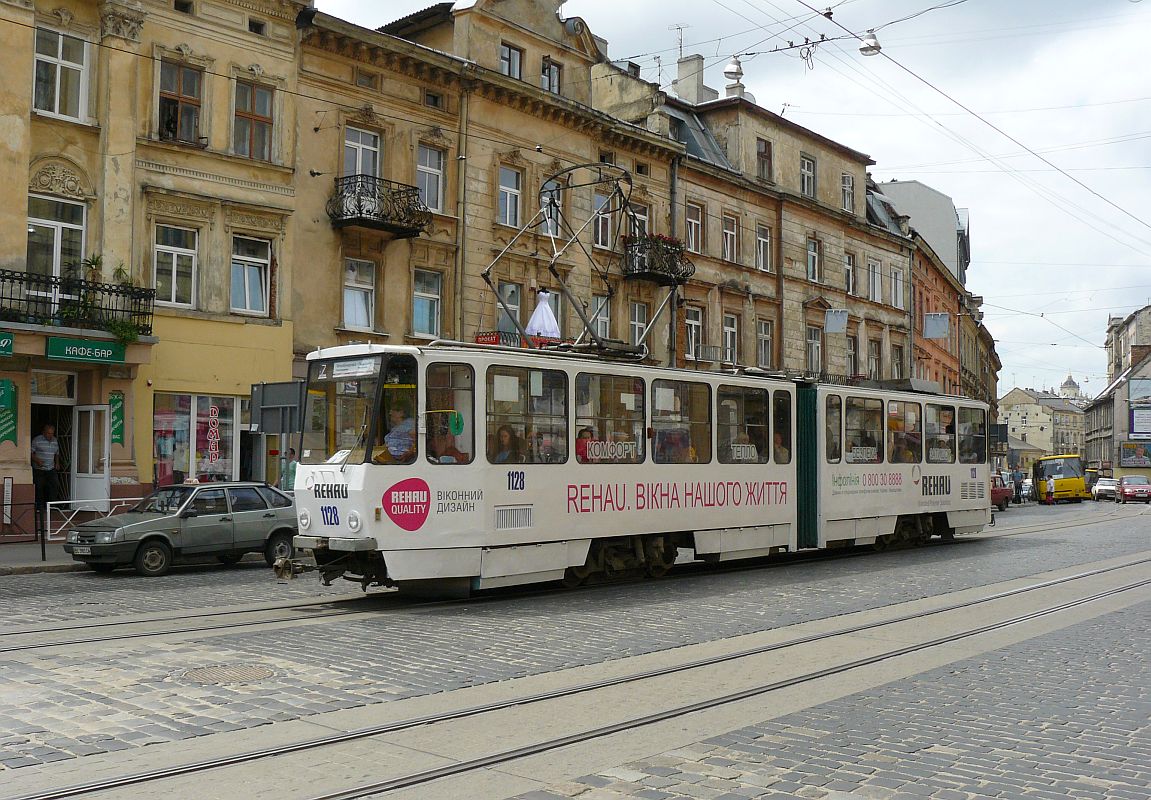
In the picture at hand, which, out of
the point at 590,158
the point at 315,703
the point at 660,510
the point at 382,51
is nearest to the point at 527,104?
the point at 590,158

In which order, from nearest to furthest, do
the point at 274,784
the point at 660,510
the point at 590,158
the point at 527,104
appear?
the point at 274,784 → the point at 660,510 → the point at 527,104 → the point at 590,158

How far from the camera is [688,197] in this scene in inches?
1463

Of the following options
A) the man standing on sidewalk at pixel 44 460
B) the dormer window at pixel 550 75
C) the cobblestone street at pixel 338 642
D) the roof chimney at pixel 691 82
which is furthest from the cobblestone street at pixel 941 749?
the roof chimney at pixel 691 82

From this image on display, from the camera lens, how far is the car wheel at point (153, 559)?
17.3 metres

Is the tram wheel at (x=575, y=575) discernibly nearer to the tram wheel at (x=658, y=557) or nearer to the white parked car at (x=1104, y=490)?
the tram wheel at (x=658, y=557)

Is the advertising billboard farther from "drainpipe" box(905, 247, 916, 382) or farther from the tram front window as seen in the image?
the tram front window

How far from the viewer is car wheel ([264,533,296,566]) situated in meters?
19.0

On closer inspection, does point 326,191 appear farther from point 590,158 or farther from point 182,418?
point 590,158

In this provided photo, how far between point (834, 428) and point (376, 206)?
12.1m

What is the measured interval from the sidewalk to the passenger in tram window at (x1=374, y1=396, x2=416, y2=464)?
25.7ft

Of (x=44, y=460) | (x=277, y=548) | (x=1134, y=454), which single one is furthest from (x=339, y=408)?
(x=1134, y=454)

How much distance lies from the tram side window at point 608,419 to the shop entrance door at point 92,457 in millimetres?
11421

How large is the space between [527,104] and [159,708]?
2535 cm

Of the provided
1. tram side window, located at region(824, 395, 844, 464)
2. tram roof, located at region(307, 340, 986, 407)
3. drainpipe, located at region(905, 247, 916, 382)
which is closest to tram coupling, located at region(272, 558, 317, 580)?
tram roof, located at region(307, 340, 986, 407)
